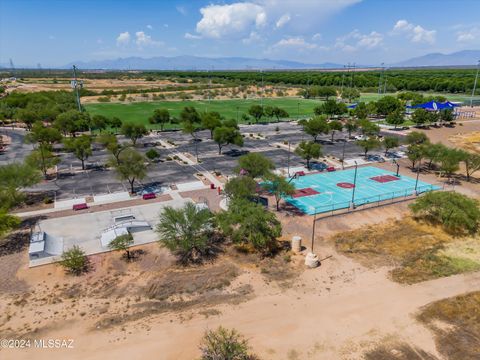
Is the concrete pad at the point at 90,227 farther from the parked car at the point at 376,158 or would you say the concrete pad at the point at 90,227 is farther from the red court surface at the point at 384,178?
the parked car at the point at 376,158

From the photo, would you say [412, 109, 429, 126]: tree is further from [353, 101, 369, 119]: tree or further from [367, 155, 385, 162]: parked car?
[367, 155, 385, 162]: parked car

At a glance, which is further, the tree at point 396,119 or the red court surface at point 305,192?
the tree at point 396,119

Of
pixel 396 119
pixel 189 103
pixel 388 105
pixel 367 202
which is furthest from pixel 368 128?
pixel 189 103

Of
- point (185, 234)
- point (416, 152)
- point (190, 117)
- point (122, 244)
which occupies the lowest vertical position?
point (122, 244)

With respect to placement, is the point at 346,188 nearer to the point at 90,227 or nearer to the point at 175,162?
the point at 175,162

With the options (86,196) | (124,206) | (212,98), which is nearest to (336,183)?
(124,206)

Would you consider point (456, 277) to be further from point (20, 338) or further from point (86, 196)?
point (86, 196)

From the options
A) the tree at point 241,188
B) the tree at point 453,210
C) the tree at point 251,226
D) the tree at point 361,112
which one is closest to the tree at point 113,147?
the tree at point 241,188
